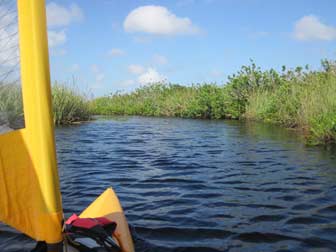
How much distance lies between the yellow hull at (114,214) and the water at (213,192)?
58 cm

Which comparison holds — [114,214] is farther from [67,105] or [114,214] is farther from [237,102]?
[237,102]

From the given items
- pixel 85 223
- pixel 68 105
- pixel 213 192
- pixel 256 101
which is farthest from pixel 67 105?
pixel 85 223

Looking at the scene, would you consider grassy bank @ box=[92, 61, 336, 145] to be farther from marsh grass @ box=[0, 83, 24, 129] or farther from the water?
marsh grass @ box=[0, 83, 24, 129]

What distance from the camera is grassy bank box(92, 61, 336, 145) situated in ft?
38.0

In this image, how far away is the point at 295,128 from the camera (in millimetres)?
15156

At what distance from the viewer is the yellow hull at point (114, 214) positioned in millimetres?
2727

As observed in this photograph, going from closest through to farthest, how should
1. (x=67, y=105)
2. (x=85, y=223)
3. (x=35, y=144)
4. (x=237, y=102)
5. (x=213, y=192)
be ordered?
(x=35, y=144) → (x=85, y=223) → (x=213, y=192) → (x=67, y=105) → (x=237, y=102)

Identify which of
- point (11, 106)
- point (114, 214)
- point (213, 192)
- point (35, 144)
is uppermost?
point (11, 106)

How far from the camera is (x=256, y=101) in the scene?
21234 millimetres

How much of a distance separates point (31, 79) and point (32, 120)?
0.19 metres

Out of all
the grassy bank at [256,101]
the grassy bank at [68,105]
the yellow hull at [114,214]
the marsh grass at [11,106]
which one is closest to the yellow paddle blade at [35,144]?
the marsh grass at [11,106]

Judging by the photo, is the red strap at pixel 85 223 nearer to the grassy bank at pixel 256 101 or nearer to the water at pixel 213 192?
the water at pixel 213 192

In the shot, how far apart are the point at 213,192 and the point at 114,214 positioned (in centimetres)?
276

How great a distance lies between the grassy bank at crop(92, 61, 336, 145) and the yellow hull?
Answer: 298 inches
